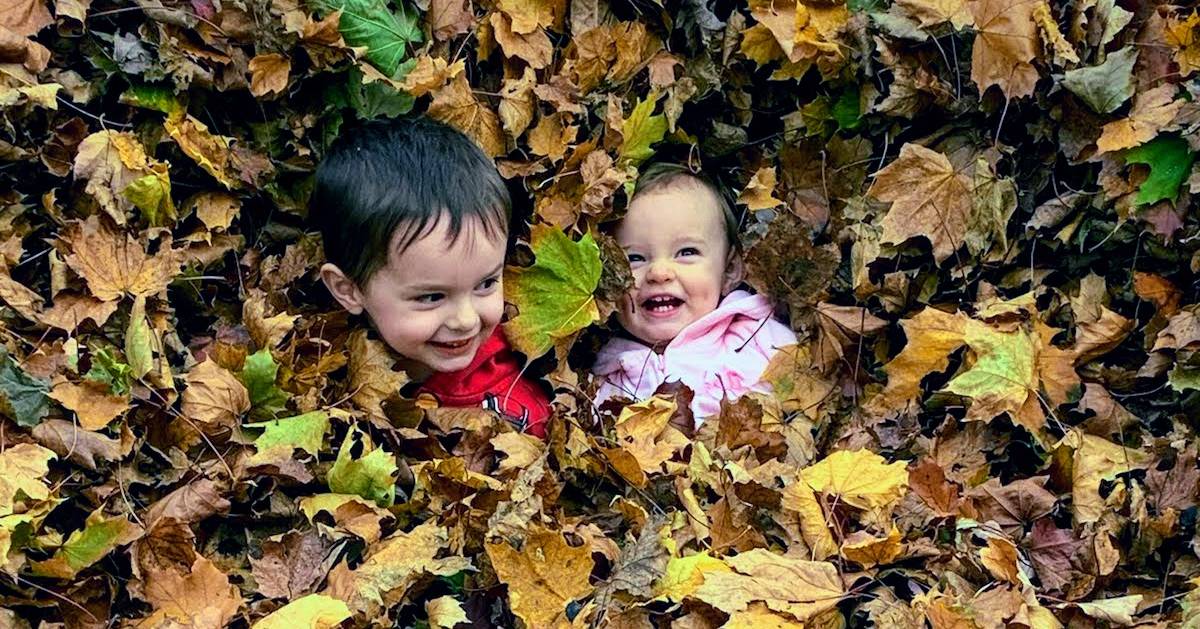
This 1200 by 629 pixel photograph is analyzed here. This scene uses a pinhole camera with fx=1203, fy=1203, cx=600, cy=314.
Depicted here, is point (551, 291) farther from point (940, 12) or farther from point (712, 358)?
point (940, 12)

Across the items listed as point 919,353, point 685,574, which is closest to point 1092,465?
point 919,353

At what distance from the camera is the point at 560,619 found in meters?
2.19

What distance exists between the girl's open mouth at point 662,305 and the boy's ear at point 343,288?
78 centimetres

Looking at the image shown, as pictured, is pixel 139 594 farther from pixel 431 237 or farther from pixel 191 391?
pixel 431 237

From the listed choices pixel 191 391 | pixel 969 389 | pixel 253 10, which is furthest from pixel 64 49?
pixel 969 389

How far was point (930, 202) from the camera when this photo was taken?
Answer: 2.95 m

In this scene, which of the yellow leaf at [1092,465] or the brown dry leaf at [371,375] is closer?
the yellow leaf at [1092,465]

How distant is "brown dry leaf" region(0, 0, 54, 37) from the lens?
2756 millimetres

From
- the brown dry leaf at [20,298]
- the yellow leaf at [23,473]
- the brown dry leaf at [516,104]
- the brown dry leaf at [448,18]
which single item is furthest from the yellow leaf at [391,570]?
the brown dry leaf at [448,18]

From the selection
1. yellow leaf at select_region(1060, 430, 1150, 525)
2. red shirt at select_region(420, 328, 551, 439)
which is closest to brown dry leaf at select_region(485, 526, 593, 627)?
red shirt at select_region(420, 328, 551, 439)

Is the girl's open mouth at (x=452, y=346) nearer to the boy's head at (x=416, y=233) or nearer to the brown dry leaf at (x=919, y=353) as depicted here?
the boy's head at (x=416, y=233)

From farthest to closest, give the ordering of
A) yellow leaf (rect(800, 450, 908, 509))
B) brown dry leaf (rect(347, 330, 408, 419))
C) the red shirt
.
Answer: the red shirt → brown dry leaf (rect(347, 330, 408, 419)) → yellow leaf (rect(800, 450, 908, 509))

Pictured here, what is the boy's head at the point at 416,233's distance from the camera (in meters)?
2.79

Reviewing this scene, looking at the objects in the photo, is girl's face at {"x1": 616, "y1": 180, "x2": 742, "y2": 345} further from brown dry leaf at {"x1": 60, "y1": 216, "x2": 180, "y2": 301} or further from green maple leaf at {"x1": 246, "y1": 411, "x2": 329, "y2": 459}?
brown dry leaf at {"x1": 60, "y1": 216, "x2": 180, "y2": 301}
